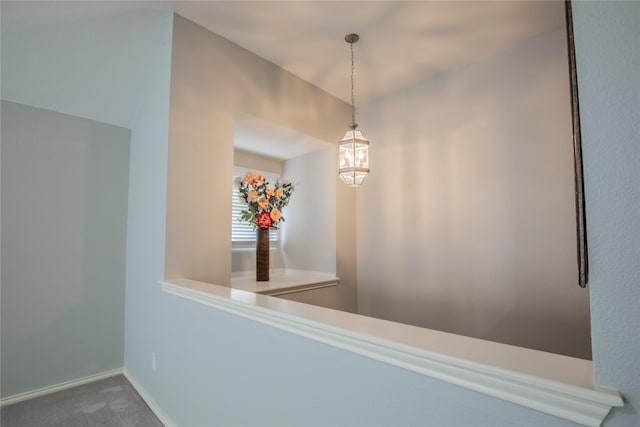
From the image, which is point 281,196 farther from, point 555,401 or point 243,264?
point 555,401

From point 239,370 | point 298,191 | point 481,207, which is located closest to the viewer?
point 239,370

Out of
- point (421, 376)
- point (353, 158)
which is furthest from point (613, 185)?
point (353, 158)

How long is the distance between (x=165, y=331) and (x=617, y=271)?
2208 mm

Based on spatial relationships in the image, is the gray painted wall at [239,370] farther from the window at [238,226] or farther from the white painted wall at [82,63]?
the window at [238,226]

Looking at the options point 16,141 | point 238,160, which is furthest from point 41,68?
point 238,160

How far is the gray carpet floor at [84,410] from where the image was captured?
196cm

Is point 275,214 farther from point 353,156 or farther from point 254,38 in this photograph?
point 254,38

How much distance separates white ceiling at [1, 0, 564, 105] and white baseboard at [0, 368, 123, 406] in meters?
2.55

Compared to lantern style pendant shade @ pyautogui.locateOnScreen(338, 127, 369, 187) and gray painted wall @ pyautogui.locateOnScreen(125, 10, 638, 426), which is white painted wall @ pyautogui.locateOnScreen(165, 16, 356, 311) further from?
lantern style pendant shade @ pyautogui.locateOnScreen(338, 127, 369, 187)

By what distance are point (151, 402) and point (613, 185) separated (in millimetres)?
2728

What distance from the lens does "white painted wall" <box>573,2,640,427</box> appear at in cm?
52

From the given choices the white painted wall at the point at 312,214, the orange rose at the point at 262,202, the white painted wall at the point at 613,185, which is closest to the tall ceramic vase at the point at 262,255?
the orange rose at the point at 262,202

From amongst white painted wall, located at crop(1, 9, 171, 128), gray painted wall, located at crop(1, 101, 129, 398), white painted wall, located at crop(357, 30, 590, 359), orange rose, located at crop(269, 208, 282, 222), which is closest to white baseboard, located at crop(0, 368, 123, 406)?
gray painted wall, located at crop(1, 101, 129, 398)

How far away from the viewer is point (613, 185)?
0.55 metres
